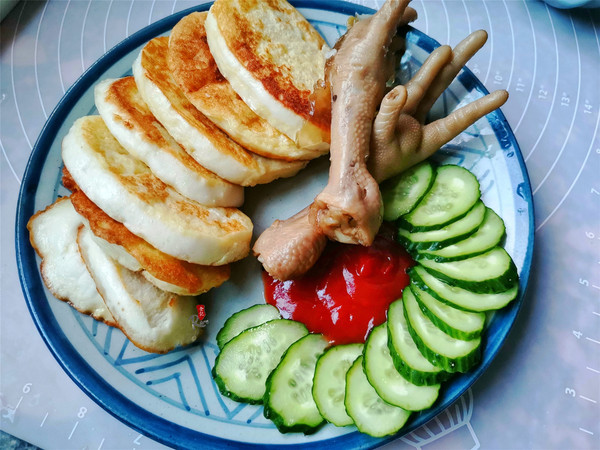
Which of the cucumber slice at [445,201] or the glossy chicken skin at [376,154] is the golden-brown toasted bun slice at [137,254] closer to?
the glossy chicken skin at [376,154]

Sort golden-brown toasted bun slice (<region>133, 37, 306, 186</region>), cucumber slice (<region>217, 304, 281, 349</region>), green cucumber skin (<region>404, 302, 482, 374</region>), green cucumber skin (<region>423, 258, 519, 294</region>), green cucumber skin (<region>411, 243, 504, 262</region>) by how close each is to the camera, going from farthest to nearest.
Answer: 1. cucumber slice (<region>217, 304, 281, 349</region>)
2. golden-brown toasted bun slice (<region>133, 37, 306, 186</region>)
3. green cucumber skin (<region>411, 243, 504, 262</region>)
4. green cucumber skin (<region>423, 258, 519, 294</region>)
5. green cucumber skin (<region>404, 302, 482, 374</region>)

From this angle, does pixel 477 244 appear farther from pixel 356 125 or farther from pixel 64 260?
pixel 64 260

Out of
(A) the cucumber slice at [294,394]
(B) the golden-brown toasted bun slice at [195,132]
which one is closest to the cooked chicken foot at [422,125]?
(B) the golden-brown toasted bun slice at [195,132]

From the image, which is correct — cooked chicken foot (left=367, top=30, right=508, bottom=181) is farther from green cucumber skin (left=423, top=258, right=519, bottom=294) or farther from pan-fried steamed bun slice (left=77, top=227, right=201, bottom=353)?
pan-fried steamed bun slice (left=77, top=227, right=201, bottom=353)

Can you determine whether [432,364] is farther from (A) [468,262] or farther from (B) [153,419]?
(B) [153,419]

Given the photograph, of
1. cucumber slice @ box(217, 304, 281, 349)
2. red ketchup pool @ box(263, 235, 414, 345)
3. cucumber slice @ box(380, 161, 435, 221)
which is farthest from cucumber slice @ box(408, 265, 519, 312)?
cucumber slice @ box(217, 304, 281, 349)

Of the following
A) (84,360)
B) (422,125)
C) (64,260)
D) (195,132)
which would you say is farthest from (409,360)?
(64,260)
